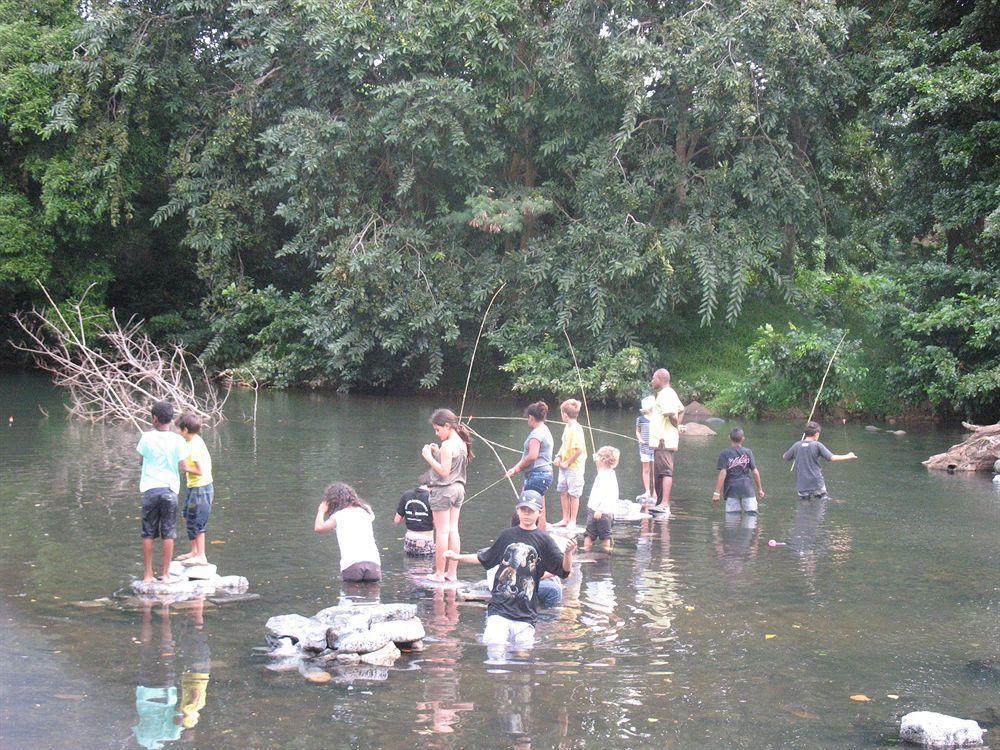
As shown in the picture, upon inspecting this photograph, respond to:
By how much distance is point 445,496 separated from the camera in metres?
9.35

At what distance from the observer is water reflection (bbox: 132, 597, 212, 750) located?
6078 mm

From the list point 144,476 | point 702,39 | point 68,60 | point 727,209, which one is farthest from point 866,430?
point 68,60

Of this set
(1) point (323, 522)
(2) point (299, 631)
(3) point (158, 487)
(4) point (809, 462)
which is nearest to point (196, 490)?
(3) point (158, 487)

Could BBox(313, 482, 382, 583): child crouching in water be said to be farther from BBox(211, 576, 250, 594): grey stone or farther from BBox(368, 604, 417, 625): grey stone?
BBox(368, 604, 417, 625): grey stone

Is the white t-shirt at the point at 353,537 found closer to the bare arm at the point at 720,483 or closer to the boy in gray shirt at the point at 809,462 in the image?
the bare arm at the point at 720,483

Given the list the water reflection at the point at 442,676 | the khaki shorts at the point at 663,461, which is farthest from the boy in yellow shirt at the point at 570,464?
the water reflection at the point at 442,676

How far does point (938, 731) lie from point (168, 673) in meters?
4.49

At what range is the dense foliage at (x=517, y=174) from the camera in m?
24.8

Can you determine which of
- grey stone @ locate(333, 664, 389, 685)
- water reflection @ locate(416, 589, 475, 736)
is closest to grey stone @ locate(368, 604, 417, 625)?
water reflection @ locate(416, 589, 475, 736)

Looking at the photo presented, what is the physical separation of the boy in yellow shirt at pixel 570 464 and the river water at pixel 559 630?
59cm

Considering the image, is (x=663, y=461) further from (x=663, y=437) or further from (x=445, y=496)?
(x=445, y=496)

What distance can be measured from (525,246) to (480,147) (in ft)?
9.34

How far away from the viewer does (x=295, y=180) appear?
2772cm

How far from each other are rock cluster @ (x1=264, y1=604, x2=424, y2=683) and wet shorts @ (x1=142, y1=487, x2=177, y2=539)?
151 centimetres
